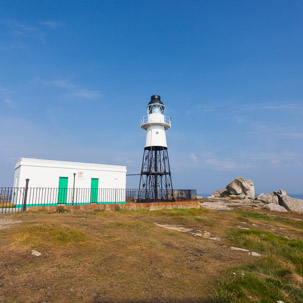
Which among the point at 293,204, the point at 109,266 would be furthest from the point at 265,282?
the point at 293,204

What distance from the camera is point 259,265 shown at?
570 cm

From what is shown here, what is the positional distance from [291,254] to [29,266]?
7653 millimetres

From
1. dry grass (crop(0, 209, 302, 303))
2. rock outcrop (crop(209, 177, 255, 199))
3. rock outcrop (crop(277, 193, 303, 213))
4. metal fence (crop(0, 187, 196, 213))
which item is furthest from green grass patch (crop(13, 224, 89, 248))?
rock outcrop (crop(209, 177, 255, 199))

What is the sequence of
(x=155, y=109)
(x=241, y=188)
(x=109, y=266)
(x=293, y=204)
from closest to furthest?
(x=109, y=266) → (x=155, y=109) → (x=293, y=204) → (x=241, y=188)

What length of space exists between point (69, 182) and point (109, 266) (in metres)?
15.4

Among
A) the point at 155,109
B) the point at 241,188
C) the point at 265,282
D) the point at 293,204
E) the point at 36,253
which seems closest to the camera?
the point at 265,282

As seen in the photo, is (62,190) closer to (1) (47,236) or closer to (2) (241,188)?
(1) (47,236)

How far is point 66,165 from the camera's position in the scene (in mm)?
19125

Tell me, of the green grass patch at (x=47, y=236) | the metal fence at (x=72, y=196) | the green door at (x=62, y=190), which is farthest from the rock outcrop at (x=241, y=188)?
the green grass patch at (x=47, y=236)

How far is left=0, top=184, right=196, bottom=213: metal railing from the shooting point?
55.7 feet

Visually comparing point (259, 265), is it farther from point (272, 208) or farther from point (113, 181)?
point (272, 208)

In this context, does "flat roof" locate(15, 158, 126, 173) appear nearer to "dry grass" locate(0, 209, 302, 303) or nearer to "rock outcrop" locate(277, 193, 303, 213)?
"dry grass" locate(0, 209, 302, 303)

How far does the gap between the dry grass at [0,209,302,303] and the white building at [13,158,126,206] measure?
428 inches

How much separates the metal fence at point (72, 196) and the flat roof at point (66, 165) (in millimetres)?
1931
